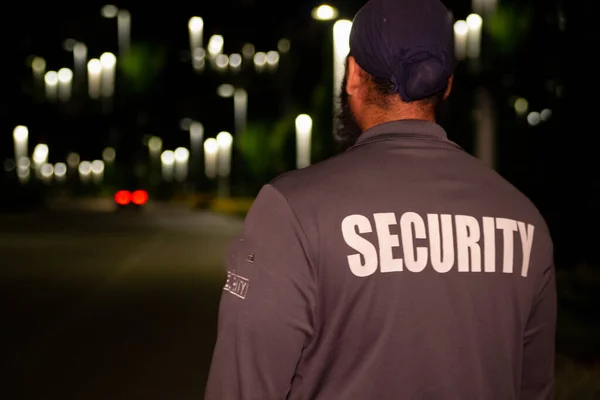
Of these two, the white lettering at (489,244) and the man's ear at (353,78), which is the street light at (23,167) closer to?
the man's ear at (353,78)

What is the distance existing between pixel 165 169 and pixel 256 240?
9963cm

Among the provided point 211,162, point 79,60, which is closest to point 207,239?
point 211,162

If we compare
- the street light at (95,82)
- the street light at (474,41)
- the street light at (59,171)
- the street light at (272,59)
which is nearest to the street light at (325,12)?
the street light at (474,41)

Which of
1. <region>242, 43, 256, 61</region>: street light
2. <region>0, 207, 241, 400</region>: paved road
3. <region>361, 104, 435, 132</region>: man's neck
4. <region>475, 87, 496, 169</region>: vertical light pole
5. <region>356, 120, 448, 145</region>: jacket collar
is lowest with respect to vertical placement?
<region>0, 207, 241, 400</region>: paved road

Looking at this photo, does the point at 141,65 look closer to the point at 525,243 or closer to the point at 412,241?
the point at 525,243

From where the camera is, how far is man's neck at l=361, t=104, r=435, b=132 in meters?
2.03

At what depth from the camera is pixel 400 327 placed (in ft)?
6.06

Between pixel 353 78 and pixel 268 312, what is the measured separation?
551mm

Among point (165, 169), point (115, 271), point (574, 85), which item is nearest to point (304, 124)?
point (115, 271)

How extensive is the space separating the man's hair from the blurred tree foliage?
103 meters

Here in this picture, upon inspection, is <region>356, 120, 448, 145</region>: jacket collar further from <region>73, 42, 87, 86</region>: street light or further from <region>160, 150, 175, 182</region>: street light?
<region>73, 42, 87, 86</region>: street light

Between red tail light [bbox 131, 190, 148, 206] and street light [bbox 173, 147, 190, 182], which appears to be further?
street light [bbox 173, 147, 190, 182]

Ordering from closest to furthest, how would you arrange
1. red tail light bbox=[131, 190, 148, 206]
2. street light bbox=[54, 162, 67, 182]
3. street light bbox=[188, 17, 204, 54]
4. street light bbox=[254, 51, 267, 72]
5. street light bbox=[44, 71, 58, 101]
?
red tail light bbox=[131, 190, 148, 206] → street light bbox=[44, 71, 58, 101] → street light bbox=[254, 51, 267, 72] → street light bbox=[188, 17, 204, 54] → street light bbox=[54, 162, 67, 182]

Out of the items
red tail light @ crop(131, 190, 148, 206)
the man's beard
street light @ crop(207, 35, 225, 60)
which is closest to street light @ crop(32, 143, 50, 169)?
street light @ crop(207, 35, 225, 60)
